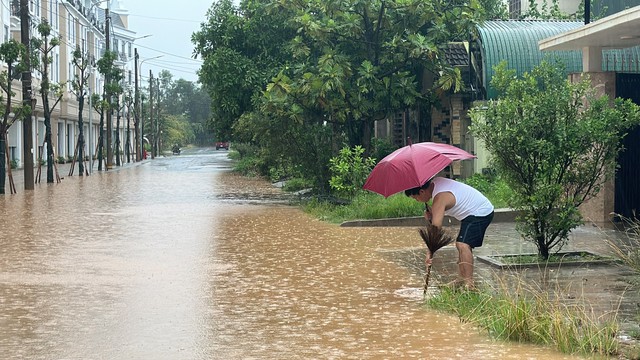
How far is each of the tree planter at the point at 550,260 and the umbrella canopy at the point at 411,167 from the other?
2187 mm

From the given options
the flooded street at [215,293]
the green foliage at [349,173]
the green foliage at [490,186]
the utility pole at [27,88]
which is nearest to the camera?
the flooded street at [215,293]

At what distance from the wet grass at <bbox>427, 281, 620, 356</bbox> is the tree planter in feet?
9.95

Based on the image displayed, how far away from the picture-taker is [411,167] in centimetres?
1008

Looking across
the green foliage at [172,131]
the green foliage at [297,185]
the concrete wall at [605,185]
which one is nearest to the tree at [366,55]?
the green foliage at [297,185]

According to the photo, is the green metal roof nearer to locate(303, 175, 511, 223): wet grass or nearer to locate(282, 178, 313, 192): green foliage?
locate(303, 175, 511, 223): wet grass

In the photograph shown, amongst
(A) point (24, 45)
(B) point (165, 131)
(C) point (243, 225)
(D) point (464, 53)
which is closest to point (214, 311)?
(C) point (243, 225)

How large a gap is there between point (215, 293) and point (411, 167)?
8.76ft

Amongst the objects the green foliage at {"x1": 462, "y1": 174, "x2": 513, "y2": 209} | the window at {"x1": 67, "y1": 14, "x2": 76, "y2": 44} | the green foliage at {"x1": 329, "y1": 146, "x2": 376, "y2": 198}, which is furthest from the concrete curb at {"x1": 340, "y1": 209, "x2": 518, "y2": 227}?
the window at {"x1": 67, "y1": 14, "x2": 76, "y2": 44}

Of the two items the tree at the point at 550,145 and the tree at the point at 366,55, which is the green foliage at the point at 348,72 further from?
the tree at the point at 550,145

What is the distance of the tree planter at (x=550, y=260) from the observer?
1209 cm

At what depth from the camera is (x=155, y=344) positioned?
26.5ft

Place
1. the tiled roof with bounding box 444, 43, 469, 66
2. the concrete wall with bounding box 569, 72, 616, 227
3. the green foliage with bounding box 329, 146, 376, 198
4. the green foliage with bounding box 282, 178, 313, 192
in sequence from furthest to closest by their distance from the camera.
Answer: the green foliage with bounding box 282, 178, 313, 192, the tiled roof with bounding box 444, 43, 469, 66, the green foliage with bounding box 329, 146, 376, 198, the concrete wall with bounding box 569, 72, 616, 227

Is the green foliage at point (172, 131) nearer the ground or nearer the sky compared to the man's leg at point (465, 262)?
nearer the sky

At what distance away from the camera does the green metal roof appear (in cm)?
2533
